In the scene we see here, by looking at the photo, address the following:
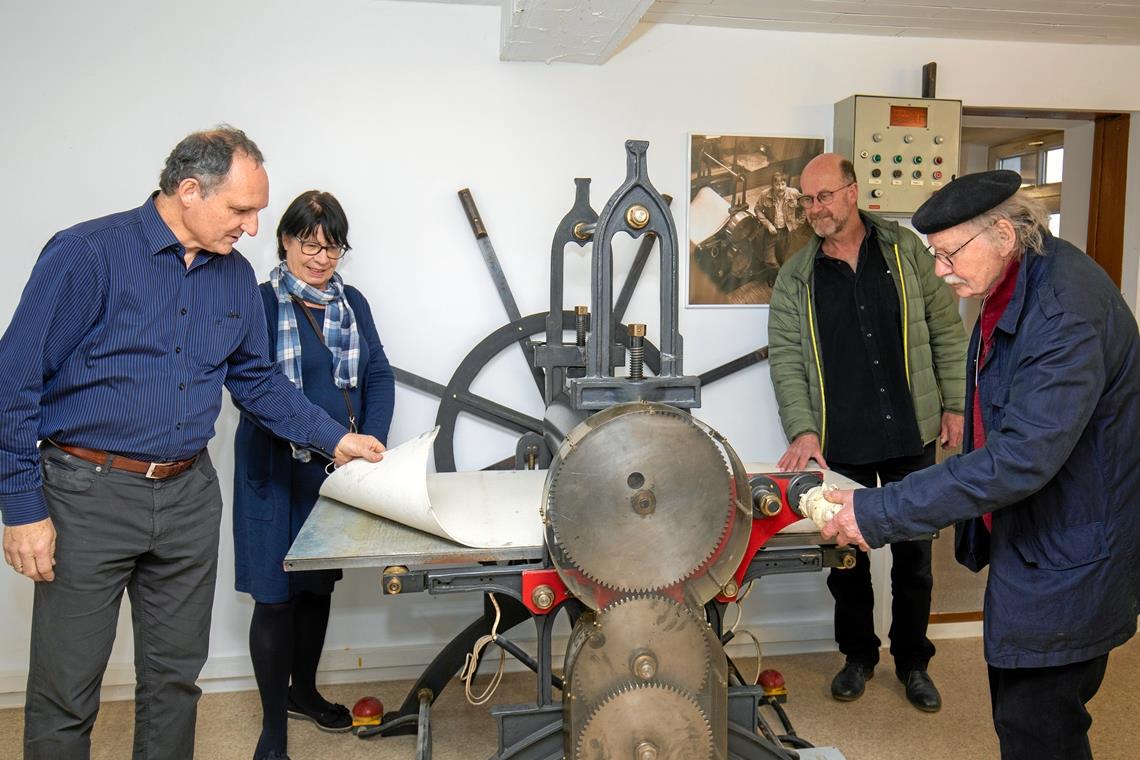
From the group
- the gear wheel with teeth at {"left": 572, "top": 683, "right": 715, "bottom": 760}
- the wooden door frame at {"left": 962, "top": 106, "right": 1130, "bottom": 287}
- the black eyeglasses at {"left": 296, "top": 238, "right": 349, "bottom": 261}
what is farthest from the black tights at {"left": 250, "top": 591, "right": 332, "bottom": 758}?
the wooden door frame at {"left": 962, "top": 106, "right": 1130, "bottom": 287}

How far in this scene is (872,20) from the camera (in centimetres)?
296

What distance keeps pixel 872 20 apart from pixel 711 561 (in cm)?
208

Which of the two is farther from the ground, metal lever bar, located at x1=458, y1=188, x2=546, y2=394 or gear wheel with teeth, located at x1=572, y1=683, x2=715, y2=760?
metal lever bar, located at x1=458, y1=188, x2=546, y2=394

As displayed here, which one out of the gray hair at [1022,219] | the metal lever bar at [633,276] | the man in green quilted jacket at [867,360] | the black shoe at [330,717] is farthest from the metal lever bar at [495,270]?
the gray hair at [1022,219]

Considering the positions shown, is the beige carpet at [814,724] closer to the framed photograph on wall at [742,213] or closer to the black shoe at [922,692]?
the black shoe at [922,692]

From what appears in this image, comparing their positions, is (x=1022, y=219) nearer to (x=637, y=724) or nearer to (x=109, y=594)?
(x=637, y=724)

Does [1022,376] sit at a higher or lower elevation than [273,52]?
lower

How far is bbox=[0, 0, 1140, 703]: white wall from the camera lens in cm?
270

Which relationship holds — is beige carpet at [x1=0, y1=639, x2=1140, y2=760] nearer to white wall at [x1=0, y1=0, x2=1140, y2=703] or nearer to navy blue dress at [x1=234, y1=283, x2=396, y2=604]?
white wall at [x1=0, y1=0, x2=1140, y2=703]

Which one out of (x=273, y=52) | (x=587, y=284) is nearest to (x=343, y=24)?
(x=273, y=52)

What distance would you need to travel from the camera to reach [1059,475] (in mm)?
1630

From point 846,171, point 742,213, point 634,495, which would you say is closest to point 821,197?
point 846,171

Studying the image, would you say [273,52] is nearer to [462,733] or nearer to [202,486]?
[202,486]

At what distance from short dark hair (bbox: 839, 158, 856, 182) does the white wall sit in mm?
360
